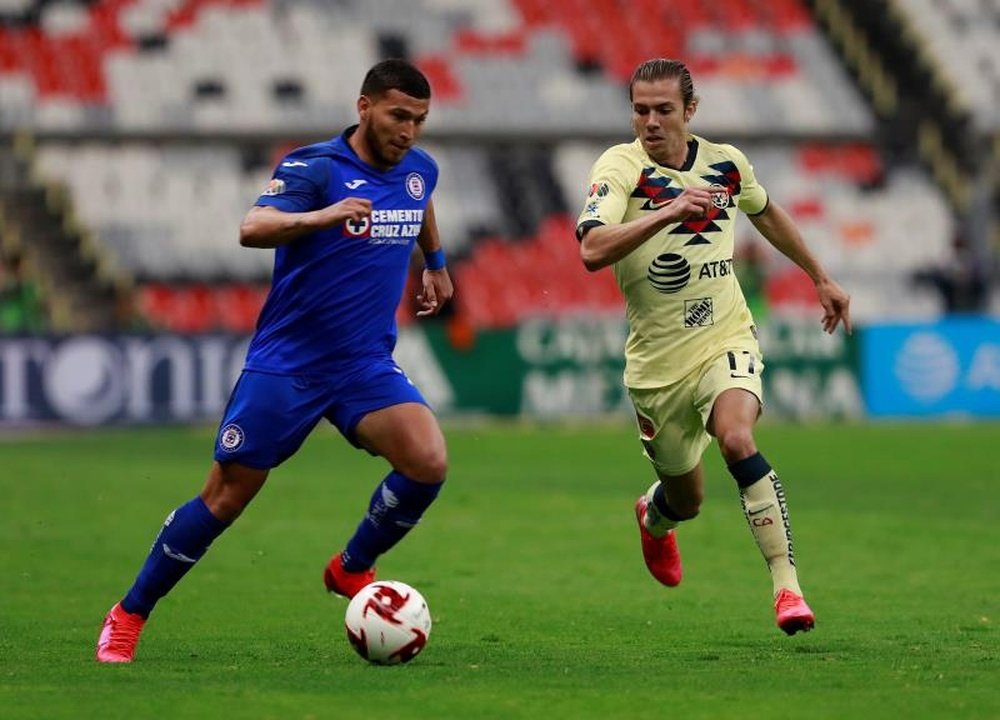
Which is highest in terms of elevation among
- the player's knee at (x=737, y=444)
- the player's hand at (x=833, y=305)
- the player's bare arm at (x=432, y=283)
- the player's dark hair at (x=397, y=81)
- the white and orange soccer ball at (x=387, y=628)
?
the player's dark hair at (x=397, y=81)

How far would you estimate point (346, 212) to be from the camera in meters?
7.43

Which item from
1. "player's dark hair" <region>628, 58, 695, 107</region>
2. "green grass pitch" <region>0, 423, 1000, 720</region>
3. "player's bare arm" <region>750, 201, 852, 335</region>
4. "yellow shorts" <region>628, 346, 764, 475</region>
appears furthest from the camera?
"player's bare arm" <region>750, 201, 852, 335</region>

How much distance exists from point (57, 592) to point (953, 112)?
28046 millimetres

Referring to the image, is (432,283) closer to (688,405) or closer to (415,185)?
(415,185)

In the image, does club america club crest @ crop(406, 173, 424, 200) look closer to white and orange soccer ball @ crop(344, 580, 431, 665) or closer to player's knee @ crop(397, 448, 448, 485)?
player's knee @ crop(397, 448, 448, 485)

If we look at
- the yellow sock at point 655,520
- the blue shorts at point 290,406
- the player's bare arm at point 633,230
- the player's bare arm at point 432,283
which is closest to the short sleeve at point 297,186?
the blue shorts at point 290,406

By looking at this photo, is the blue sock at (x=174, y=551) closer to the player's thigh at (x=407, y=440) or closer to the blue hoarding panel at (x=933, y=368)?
the player's thigh at (x=407, y=440)

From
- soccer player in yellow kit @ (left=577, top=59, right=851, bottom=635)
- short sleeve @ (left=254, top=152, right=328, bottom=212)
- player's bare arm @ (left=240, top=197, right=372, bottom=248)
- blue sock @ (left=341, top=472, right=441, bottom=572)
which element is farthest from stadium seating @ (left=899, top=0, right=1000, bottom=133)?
player's bare arm @ (left=240, top=197, right=372, bottom=248)

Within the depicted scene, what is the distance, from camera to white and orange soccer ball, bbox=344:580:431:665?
25.3 feet

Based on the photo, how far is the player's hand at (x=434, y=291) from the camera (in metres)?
9.05

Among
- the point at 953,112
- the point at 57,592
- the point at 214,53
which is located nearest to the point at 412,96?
the point at 57,592

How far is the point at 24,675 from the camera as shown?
7.47 meters

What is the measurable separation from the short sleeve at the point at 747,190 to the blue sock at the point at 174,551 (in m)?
2.82

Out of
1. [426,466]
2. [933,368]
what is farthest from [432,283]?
[933,368]
